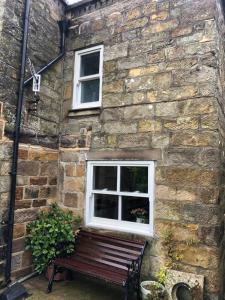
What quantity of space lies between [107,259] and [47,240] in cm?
103

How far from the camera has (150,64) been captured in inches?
177

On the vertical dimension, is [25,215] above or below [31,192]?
below

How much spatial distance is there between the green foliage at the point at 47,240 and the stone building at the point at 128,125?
163mm

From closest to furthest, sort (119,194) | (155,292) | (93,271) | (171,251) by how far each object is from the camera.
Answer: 1. (155,292)
2. (93,271)
3. (171,251)
4. (119,194)

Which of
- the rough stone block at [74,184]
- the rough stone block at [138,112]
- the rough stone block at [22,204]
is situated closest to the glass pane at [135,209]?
the rough stone block at [74,184]

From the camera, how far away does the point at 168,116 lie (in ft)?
13.9

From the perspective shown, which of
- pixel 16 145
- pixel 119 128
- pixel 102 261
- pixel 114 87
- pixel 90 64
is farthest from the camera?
pixel 90 64

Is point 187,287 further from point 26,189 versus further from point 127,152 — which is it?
point 26,189

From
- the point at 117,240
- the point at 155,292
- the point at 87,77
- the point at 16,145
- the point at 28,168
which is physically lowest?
the point at 155,292

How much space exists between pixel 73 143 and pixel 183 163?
83.0 inches

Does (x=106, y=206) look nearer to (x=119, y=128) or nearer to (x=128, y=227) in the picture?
(x=128, y=227)

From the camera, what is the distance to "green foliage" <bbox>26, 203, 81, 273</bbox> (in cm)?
439

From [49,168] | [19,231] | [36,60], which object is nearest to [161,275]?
[19,231]

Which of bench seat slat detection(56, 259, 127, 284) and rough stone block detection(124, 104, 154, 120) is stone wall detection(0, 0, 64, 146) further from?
bench seat slat detection(56, 259, 127, 284)
